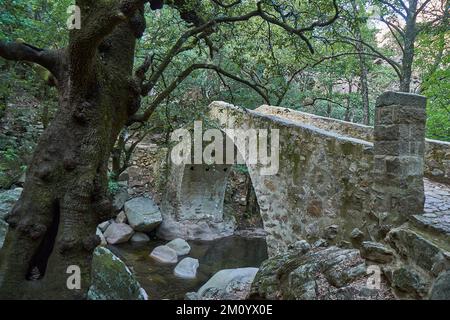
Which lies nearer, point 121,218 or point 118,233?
point 118,233

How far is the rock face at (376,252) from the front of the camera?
9.57ft

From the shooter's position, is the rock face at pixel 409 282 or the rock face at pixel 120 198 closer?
the rock face at pixel 409 282

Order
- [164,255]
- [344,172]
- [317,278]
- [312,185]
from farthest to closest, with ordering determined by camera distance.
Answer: [164,255]
[312,185]
[344,172]
[317,278]

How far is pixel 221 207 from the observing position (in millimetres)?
11633

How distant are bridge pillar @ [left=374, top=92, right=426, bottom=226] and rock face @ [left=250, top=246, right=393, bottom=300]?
1.79 ft

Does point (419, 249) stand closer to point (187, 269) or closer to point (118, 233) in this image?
point (187, 269)

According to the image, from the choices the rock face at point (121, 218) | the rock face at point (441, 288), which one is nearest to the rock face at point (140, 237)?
the rock face at point (121, 218)

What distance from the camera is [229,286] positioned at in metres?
5.06

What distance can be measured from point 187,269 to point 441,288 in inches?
250

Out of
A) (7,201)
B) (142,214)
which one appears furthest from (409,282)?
(142,214)

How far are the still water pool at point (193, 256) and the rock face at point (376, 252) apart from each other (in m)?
4.28

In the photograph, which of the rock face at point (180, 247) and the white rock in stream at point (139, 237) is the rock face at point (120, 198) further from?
the rock face at point (180, 247)
